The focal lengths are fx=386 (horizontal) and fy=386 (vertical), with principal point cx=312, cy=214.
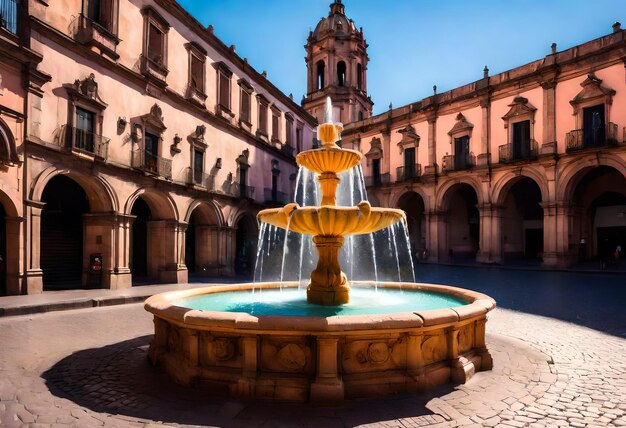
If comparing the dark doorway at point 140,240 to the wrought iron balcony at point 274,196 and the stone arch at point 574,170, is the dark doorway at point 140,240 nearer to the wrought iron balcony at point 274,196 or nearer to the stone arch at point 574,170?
the wrought iron balcony at point 274,196

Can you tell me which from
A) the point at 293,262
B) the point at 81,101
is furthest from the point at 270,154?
the point at 81,101

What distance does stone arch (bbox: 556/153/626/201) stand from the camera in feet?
62.0

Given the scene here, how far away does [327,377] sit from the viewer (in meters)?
3.70

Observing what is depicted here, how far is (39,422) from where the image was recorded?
3.39m

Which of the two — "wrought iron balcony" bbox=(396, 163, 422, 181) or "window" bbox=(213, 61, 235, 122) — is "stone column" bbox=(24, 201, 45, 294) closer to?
"window" bbox=(213, 61, 235, 122)

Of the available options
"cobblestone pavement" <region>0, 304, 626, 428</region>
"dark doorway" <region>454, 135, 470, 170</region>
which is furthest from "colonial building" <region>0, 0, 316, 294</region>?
"dark doorway" <region>454, 135, 470, 170</region>

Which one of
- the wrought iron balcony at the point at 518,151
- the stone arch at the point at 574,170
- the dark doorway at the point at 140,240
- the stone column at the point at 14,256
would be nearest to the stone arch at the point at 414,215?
the wrought iron balcony at the point at 518,151

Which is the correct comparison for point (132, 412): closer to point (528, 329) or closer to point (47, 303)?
point (528, 329)

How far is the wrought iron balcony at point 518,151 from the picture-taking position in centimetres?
→ 2122

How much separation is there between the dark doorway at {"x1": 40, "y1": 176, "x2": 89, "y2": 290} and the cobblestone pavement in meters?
8.67

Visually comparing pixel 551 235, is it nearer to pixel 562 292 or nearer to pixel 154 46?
pixel 562 292

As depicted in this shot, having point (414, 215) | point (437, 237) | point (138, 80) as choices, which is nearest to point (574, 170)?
point (437, 237)

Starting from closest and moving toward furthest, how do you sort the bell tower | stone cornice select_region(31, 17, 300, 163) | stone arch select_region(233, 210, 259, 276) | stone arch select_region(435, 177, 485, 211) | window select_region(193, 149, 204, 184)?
stone cornice select_region(31, 17, 300, 163) < window select_region(193, 149, 204, 184) < stone arch select_region(233, 210, 259, 276) < stone arch select_region(435, 177, 485, 211) < the bell tower

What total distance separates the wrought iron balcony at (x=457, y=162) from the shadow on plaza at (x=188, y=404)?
72.5ft
